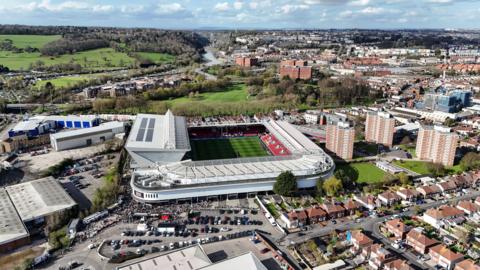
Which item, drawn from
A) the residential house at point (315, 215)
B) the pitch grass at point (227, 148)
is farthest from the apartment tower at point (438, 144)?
the residential house at point (315, 215)

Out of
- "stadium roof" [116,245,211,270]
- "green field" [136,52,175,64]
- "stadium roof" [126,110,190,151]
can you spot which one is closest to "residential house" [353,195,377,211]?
"stadium roof" [116,245,211,270]

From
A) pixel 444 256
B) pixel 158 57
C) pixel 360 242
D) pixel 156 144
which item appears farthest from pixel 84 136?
pixel 158 57

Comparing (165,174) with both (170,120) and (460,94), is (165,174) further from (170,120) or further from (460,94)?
(460,94)

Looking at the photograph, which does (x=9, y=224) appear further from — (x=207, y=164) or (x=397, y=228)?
(x=397, y=228)

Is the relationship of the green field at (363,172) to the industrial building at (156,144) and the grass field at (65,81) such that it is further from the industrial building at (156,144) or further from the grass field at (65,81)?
the grass field at (65,81)

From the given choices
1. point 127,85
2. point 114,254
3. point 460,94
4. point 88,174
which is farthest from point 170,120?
point 460,94

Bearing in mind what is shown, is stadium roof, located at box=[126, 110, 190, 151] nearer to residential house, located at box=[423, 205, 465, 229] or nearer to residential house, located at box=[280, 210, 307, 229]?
residential house, located at box=[280, 210, 307, 229]

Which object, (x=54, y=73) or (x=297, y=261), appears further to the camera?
(x=54, y=73)
